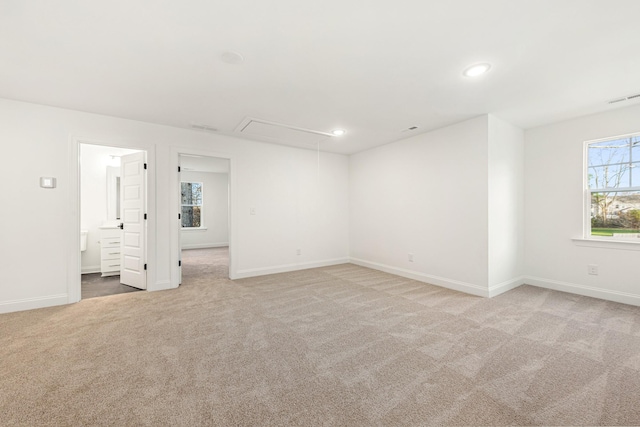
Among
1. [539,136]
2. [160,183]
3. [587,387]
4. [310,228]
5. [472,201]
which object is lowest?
[587,387]

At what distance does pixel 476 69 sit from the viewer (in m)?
2.46

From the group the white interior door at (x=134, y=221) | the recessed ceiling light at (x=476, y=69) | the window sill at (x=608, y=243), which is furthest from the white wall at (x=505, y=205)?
the white interior door at (x=134, y=221)

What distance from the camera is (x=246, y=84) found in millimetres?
2758

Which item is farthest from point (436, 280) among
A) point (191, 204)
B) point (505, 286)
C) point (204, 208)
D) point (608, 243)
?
point (191, 204)

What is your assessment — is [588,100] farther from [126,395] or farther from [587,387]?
[126,395]

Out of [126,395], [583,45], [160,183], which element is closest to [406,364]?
[126,395]

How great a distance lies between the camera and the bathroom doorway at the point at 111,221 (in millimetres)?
4094

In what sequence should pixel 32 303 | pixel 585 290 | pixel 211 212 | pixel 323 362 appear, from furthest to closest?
pixel 211 212 → pixel 585 290 → pixel 32 303 → pixel 323 362

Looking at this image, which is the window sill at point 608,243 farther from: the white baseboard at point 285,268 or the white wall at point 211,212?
the white wall at point 211,212

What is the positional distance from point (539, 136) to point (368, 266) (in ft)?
12.2

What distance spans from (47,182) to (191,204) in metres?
5.80

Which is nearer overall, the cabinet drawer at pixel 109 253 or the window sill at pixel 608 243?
the window sill at pixel 608 243

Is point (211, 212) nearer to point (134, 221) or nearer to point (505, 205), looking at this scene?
point (134, 221)

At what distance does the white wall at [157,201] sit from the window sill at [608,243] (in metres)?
4.02
